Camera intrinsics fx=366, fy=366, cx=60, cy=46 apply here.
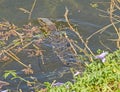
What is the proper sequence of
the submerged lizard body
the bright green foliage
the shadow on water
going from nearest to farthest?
the bright green foliage, the shadow on water, the submerged lizard body

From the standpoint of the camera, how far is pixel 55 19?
561cm

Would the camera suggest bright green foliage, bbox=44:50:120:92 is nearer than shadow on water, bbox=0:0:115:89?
Yes

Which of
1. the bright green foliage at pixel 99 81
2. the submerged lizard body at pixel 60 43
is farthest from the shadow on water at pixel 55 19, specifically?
the bright green foliage at pixel 99 81

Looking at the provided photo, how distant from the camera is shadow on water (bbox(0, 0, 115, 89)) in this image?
14.1ft

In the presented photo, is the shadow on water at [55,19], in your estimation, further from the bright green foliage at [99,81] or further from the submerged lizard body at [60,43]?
the bright green foliage at [99,81]

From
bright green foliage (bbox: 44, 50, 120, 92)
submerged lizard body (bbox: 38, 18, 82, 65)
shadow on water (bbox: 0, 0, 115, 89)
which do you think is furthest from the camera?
submerged lizard body (bbox: 38, 18, 82, 65)

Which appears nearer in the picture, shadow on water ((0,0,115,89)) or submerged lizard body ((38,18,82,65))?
shadow on water ((0,0,115,89))

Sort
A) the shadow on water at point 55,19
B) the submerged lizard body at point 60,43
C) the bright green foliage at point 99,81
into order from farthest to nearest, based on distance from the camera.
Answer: the submerged lizard body at point 60,43
the shadow on water at point 55,19
the bright green foliage at point 99,81

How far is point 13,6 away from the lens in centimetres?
591

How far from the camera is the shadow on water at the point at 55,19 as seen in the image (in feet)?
14.1

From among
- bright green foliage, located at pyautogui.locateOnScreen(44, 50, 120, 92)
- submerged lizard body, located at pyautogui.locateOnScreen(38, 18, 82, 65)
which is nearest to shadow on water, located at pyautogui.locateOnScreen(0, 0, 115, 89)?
submerged lizard body, located at pyautogui.locateOnScreen(38, 18, 82, 65)

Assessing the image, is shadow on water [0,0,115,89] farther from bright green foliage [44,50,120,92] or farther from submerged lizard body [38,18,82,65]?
bright green foliage [44,50,120,92]

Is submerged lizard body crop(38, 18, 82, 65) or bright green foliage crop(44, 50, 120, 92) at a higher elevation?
submerged lizard body crop(38, 18, 82, 65)

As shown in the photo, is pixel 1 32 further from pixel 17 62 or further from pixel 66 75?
pixel 66 75
